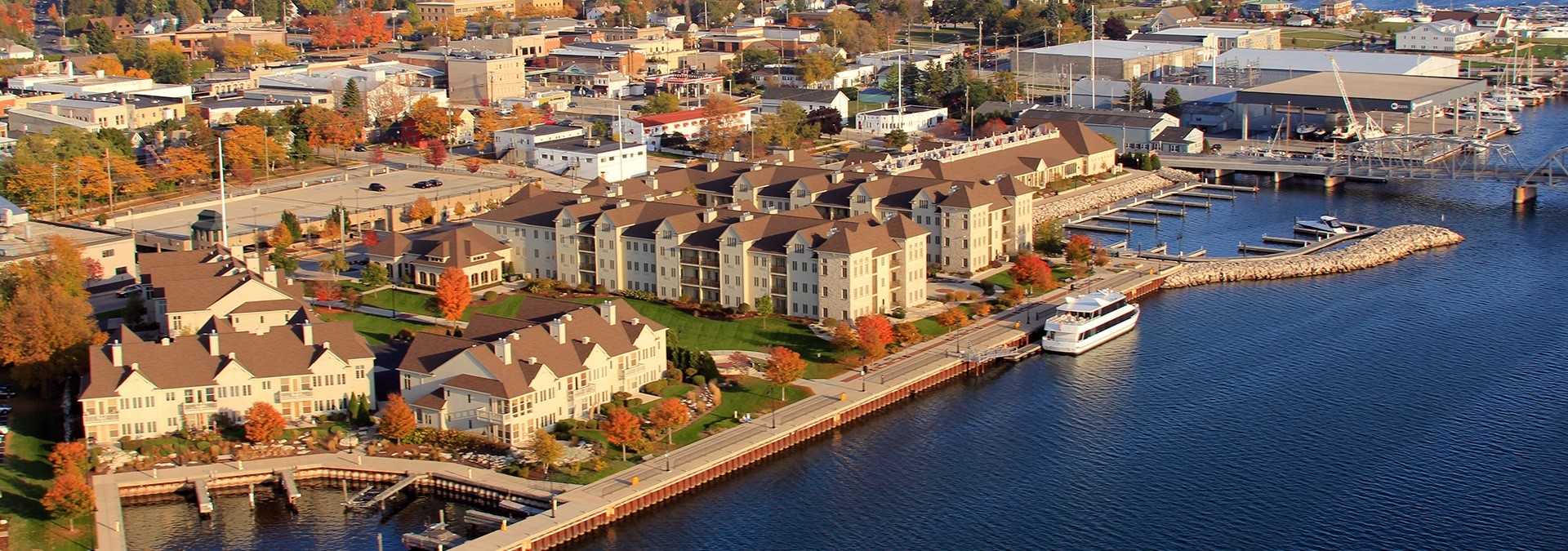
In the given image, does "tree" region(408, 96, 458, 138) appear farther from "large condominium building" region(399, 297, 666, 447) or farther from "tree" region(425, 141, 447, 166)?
"large condominium building" region(399, 297, 666, 447)

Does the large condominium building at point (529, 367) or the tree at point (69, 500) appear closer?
the tree at point (69, 500)

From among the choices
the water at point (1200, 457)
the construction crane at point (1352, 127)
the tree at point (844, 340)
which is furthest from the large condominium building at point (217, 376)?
the construction crane at point (1352, 127)

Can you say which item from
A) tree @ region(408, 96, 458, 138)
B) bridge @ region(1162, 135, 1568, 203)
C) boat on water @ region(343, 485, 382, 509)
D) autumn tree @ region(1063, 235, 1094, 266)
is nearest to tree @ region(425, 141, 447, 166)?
tree @ region(408, 96, 458, 138)

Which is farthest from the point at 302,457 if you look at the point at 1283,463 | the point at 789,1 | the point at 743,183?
the point at 789,1

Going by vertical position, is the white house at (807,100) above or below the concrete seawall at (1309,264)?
above

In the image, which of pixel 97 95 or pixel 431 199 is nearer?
pixel 431 199

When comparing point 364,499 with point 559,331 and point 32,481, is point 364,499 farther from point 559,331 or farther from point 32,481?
point 32,481

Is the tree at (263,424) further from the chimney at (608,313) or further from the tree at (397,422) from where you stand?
the chimney at (608,313)

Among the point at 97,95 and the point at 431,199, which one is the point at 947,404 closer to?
the point at 431,199
